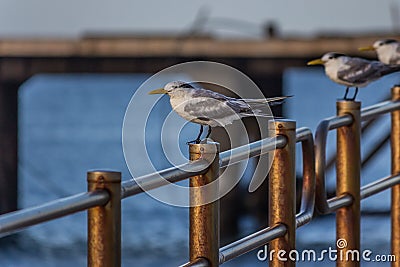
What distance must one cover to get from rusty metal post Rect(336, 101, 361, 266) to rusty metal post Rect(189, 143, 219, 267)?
118cm

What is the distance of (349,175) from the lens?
170 inches

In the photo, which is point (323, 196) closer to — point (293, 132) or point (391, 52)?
point (293, 132)

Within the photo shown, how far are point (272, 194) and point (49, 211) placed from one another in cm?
142

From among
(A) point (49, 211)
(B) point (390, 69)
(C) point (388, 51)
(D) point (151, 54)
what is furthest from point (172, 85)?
(D) point (151, 54)

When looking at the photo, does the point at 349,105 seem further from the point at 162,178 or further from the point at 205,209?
the point at 162,178

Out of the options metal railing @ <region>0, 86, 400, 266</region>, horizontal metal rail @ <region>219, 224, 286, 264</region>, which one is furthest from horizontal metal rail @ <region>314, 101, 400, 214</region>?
horizontal metal rail @ <region>219, 224, 286, 264</region>

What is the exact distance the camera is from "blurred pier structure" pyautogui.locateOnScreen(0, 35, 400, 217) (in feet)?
61.1

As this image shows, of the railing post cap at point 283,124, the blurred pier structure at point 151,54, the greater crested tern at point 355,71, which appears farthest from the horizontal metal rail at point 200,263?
the blurred pier structure at point 151,54

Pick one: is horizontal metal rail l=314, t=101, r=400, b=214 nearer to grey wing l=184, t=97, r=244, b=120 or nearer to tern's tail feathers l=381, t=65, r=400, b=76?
grey wing l=184, t=97, r=244, b=120

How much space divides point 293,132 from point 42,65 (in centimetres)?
1579

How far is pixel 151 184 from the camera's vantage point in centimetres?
285

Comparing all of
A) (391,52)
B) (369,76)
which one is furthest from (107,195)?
(391,52)

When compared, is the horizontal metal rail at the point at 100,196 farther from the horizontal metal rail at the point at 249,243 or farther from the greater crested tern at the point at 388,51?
the greater crested tern at the point at 388,51

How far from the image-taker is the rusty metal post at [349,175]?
4324 millimetres
